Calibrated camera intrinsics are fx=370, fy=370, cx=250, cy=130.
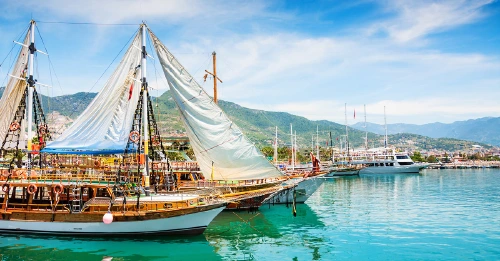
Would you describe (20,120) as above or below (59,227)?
above

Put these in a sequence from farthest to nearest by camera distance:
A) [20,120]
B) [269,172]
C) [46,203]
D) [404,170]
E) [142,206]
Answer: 1. [404,170]
2. [20,120]
3. [269,172]
4. [46,203]
5. [142,206]

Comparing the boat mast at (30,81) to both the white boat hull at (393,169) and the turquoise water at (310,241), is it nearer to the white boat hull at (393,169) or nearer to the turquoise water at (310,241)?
the turquoise water at (310,241)

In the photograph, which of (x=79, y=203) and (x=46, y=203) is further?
(x=46, y=203)

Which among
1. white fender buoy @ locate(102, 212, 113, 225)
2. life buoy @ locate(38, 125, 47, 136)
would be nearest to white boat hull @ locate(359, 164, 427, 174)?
life buoy @ locate(38, 125, 47, 136)

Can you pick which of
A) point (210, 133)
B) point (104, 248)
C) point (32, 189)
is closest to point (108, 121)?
point (32, 189)

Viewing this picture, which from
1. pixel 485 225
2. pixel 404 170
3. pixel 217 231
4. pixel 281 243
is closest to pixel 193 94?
pixel 217 231

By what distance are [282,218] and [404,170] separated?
99.7 metres

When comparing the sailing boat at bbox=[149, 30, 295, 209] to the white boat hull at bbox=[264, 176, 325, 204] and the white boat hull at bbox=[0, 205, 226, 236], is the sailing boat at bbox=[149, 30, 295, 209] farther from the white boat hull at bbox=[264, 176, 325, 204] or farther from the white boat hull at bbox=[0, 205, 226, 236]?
the white boat hull at bbox=[264, 176, 325, 204]

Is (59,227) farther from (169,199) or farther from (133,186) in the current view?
(169,199)

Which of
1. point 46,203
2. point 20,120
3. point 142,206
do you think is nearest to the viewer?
point 142,206

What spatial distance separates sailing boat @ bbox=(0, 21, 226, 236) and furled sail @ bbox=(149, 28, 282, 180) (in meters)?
2.30

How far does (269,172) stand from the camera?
28.3m

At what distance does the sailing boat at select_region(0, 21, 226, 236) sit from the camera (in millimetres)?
23172

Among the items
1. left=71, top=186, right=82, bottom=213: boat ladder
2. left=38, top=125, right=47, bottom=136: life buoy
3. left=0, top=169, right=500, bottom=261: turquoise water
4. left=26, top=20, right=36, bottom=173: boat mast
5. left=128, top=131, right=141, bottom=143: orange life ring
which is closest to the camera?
left=0, top=169, right=500, bottom=261: turquoise water
